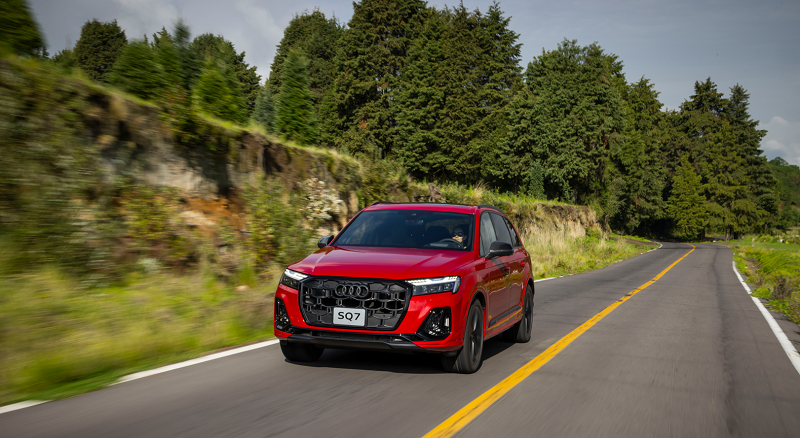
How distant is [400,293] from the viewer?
565 cm

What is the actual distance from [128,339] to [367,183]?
12.1 m

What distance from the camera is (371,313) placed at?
564cm

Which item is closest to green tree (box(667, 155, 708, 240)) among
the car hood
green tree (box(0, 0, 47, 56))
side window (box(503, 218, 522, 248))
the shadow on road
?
side window (box(503, 218, 522, 248))

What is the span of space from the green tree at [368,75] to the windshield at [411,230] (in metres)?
49.8

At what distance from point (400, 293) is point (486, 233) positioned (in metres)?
2.21

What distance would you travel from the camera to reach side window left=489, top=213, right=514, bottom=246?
8.19 metres

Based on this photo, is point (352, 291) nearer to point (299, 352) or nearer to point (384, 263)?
point (384, 263)

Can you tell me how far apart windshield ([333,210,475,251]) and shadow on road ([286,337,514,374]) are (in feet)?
4.08

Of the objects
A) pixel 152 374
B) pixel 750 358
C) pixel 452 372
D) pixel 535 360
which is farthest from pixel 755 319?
pixel 152 374

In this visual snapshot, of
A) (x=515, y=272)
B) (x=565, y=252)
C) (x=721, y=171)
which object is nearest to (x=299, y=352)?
(x=515, y=272)

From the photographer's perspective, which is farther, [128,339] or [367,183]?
[367,183]

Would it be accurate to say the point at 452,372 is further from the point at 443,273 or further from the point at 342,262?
the point at 342,262

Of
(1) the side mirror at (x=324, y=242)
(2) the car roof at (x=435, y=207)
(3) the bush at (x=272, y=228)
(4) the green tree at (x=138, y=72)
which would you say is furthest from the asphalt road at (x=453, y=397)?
(4) the green tree at (x=138, y=72)

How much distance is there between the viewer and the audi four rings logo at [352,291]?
5.64 meters
